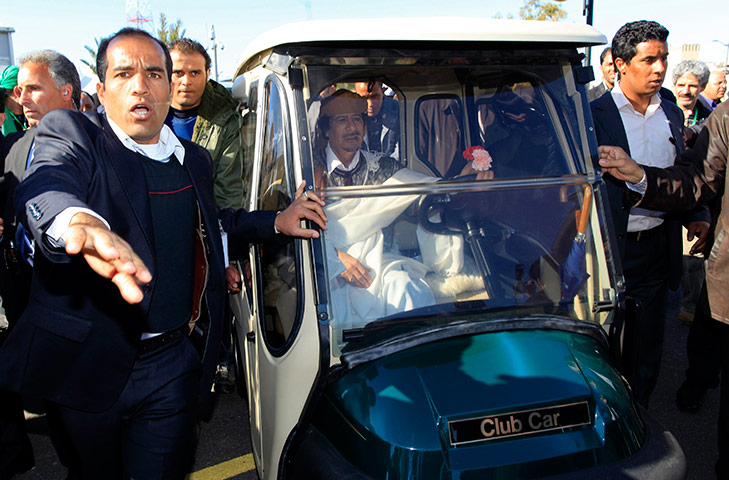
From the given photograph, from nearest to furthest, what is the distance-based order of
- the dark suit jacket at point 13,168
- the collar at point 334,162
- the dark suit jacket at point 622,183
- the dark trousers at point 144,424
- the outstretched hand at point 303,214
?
the dark trousers at point 144,424
the outstretched hand at point 303,214
the collar at point 334,162
the dark suit jacket at point 13,168
the dark suit jacket at point 622,183

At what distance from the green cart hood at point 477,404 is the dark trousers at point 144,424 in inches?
19.7

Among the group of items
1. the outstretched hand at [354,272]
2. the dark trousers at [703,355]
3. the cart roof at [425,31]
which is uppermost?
the cart roof at [425,31]

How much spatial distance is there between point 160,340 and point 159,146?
652 mm

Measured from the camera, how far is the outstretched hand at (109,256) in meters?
1.25

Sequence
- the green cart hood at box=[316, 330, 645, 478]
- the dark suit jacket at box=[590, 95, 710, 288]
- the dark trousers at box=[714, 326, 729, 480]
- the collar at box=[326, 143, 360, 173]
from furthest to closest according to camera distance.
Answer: the dark suit jacket at box=[590, 95, 710, 288] → the dark trousers at box=[714, 326, 729, 480] → the collar at box=[326, 143, 360, 173] → the green cart hood at box=[316, 330, 645, 478]

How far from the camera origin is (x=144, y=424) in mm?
1997

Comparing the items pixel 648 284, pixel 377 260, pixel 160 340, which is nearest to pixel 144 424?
pixel 160 340

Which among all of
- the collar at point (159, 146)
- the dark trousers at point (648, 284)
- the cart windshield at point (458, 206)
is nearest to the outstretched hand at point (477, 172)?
the cart windshield at point (458, 206)

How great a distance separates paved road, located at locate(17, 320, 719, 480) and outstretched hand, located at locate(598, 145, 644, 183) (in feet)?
5.20

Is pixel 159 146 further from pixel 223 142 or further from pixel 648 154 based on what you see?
pixel 648 154

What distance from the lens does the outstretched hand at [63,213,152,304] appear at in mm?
1250

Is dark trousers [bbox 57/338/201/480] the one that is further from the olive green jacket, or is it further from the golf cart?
the olive green jacket

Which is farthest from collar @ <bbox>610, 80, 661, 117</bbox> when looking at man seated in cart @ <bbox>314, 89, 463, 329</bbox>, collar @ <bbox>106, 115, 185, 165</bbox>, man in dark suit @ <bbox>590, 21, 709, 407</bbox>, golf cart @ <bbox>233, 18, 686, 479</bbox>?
collar @ <bbox>106, 115, 185, 165</bbox>

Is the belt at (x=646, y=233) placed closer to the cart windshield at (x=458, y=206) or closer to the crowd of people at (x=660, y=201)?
the crowd of people at (x=660, y=201)
